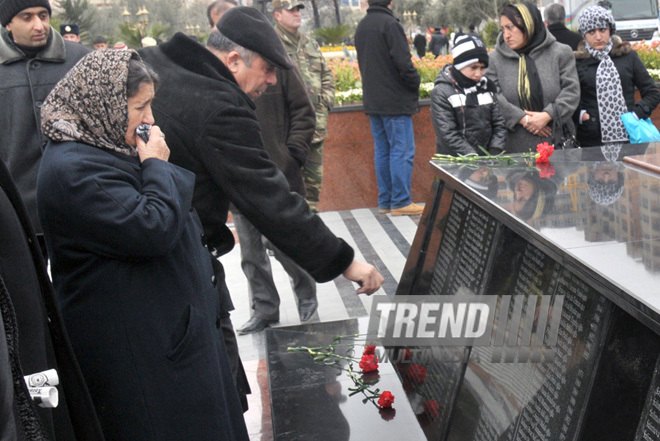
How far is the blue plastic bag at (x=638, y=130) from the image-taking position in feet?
16.6

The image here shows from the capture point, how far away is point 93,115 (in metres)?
2.17

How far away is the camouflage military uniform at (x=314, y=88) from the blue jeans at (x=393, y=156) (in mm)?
1393

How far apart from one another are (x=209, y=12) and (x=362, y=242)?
2.48 m

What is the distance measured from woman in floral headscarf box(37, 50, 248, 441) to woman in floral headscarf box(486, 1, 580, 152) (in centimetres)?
322

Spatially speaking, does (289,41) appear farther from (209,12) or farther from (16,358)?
(16,358)

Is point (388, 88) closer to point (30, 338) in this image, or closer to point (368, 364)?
point (368, 364)

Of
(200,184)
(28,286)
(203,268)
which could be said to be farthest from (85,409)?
(200,184)

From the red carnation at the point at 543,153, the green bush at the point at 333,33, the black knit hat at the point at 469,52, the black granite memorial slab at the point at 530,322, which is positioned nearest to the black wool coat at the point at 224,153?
the black granite memorial slab at the point at 530,322

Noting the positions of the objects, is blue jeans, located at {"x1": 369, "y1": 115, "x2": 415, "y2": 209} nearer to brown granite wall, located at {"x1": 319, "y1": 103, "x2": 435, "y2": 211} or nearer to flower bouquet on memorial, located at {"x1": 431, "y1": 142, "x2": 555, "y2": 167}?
brown granite wall, located at {"x1": 319, "y1": 103, "x2": 435, "y2": 211}

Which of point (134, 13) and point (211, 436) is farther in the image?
point (134, 13)

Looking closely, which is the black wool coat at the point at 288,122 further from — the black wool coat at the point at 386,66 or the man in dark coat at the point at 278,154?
the black wool coat at the point at 386,66

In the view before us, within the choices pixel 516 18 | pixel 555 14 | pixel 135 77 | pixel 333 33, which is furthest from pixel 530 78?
pixel 333 33

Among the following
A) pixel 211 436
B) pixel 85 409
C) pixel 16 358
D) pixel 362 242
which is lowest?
pixel 362 242

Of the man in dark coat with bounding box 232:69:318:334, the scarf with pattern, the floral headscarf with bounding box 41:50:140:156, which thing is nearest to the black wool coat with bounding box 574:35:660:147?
the scarf with pattern
